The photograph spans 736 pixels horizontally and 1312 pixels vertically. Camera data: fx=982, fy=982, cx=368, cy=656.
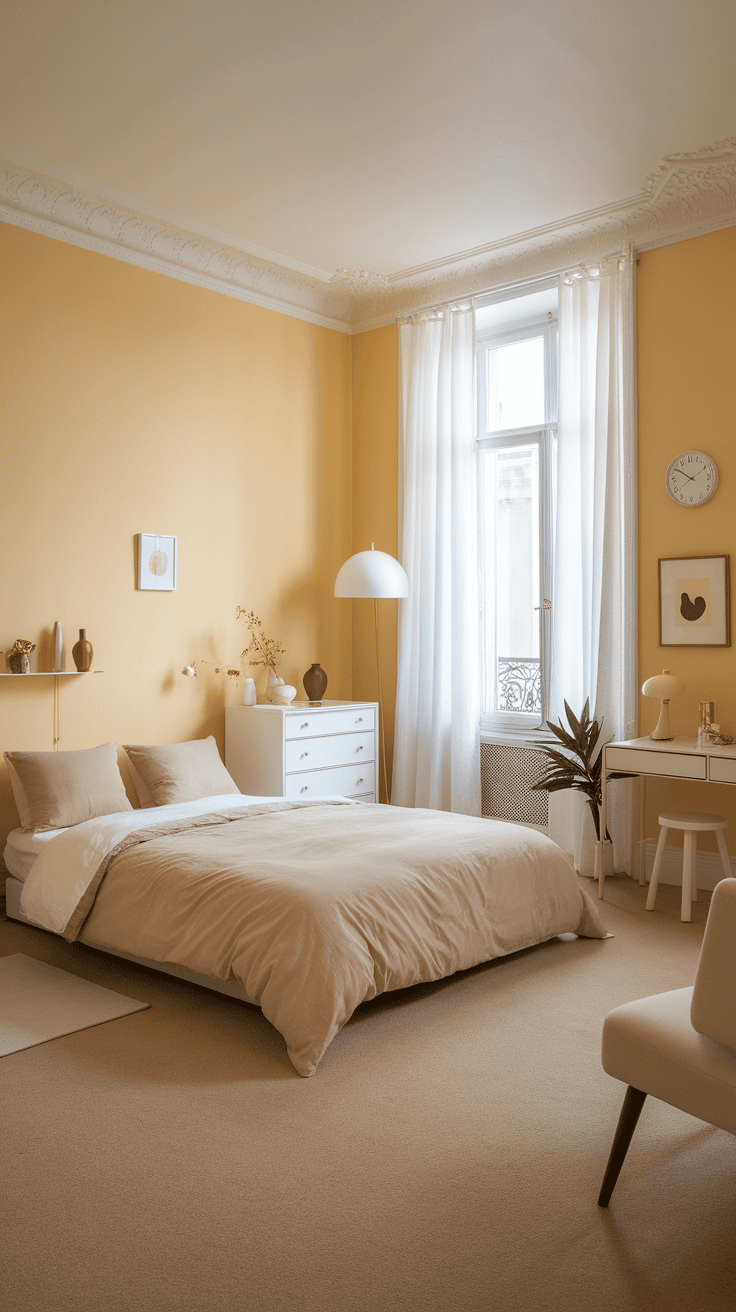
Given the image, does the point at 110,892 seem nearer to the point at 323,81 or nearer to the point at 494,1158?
the point at 494,1158

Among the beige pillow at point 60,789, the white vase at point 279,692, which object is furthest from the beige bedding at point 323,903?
the white vase at point 279,692

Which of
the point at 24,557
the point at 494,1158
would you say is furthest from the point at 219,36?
the point at 494,1158

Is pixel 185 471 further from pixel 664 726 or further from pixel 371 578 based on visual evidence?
pixel 664 726

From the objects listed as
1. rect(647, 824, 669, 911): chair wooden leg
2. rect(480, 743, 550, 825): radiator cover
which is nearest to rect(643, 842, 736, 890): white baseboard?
rect(647, 824, 669, 911): chair wooden leg

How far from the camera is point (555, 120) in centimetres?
430

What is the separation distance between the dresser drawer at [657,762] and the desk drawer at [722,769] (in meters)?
0.04

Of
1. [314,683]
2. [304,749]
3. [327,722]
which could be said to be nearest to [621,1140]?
[304,749]

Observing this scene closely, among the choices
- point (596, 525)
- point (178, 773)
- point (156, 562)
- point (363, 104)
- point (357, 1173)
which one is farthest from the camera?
point (156, 562)

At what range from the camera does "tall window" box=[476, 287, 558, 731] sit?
6.06 m

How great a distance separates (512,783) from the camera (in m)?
6.14

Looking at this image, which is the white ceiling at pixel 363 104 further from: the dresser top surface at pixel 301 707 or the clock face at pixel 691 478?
the dresser top surface at pixel 301 707

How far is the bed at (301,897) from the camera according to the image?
3.17 m

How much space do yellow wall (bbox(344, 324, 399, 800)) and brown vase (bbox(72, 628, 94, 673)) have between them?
224 centimetres

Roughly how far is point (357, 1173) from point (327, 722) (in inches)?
140
